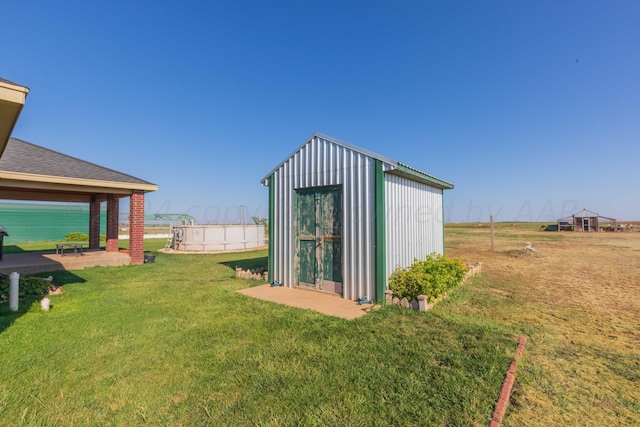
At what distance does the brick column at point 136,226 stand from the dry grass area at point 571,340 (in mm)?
12074

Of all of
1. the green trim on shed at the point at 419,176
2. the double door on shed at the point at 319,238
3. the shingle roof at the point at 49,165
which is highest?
the shingle roof at the point at 49,165

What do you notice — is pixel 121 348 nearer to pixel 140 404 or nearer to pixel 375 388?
pixel 140 404

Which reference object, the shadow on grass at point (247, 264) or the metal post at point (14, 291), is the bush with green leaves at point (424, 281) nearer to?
the shadow on grass at point (247, 264)

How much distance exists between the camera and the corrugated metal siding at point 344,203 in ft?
20.9

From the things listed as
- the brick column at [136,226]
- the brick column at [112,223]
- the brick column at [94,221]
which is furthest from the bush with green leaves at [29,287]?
the brick column at [94,221]

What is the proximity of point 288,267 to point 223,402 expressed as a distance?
508 cm

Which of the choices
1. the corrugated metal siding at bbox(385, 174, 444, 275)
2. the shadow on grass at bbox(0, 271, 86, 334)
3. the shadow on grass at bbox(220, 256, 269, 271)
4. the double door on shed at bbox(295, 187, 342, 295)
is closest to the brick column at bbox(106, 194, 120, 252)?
the shadow on grass at bbox(220, 256, 269, 271)

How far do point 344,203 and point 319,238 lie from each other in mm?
1152

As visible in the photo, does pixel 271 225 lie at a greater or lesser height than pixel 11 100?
lesser

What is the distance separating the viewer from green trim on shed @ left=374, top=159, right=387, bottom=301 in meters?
6.12

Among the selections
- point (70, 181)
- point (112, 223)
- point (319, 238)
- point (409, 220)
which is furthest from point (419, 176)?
point (112, 223)

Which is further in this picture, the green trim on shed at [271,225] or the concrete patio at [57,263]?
the concrete patio at [57,263]

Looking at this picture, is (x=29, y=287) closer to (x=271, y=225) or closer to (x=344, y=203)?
(x=271, y=225)

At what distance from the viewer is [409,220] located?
7602 mm
